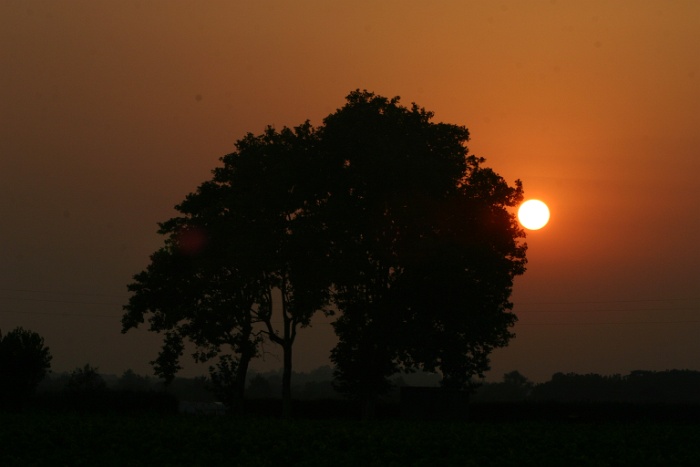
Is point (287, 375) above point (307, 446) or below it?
above

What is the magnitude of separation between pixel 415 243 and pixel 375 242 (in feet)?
7.96

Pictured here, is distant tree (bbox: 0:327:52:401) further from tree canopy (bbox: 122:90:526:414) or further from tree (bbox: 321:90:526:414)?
tree (bbox: 321:90:526:414)

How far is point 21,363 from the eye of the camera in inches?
2685

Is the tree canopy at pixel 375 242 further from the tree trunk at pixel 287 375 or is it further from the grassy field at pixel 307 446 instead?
the grassy field at pixel 307 446

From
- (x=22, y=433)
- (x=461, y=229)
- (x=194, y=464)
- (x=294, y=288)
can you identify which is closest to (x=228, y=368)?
(x=294, y=288)

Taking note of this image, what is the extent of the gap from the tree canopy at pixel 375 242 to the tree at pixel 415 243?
0.24 ft

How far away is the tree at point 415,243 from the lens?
57.3 metres

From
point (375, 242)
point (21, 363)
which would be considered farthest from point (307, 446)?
point (21, 363)

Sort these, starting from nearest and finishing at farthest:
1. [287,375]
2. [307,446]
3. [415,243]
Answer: [307,446]
[415,243]
[287,375]

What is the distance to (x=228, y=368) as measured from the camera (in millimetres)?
68500

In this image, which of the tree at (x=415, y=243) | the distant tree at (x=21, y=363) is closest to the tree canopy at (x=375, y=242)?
the tree at (x=415, y=243)

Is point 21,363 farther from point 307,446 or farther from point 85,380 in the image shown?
point 307,446

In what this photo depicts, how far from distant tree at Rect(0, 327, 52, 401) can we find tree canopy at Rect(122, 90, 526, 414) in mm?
12584

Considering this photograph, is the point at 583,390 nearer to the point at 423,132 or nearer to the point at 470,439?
the point at 423,132
